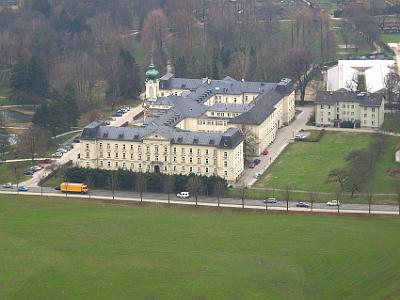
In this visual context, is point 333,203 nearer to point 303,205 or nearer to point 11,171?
point 303,205

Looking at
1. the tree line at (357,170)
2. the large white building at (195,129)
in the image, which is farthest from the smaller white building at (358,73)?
the tree line at (357,170)

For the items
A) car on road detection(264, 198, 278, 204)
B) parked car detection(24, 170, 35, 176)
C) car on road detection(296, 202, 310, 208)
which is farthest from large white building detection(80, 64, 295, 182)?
car on road detection(296, 202, 310, 208)

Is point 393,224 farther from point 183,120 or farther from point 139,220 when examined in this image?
point 183,120

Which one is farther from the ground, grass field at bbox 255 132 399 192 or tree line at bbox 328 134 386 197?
tree line at bbox 328 134 386 197

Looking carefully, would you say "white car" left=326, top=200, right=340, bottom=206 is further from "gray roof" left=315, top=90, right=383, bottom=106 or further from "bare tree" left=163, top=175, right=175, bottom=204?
"gray roof" left=315, top=90, right=383, bottom=106

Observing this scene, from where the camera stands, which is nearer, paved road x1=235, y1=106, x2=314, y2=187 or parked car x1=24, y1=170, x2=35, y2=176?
paved road x1=235, y1=106, x2=314, y2=187

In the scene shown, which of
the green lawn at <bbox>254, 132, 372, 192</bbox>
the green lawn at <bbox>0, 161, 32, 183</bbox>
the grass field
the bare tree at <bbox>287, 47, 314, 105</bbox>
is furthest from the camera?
the bare tree at <bbox>287, 47, 314, 105</bbox>
